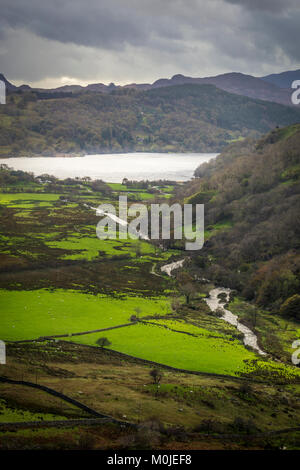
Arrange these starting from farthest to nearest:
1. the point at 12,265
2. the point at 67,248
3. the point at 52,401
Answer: the point at 67,248, the point at 12,265, the point at 52,401

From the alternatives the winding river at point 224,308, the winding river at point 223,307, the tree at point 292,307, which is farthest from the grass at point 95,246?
the tree at point 292,307

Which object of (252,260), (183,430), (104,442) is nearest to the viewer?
(104,442)

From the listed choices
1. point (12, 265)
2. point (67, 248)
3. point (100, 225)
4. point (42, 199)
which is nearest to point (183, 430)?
point (12, 265)

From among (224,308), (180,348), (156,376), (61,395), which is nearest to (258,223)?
(224,308)

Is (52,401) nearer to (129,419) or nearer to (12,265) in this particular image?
(129,419)

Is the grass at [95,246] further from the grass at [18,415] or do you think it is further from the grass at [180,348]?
the grass at [18,415]

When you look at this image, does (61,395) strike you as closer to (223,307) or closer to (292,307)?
(223,307)
